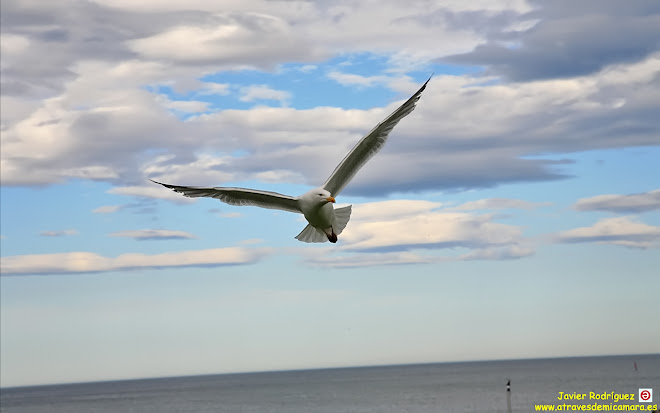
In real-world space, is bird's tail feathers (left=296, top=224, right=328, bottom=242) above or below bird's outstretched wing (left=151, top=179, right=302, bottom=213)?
below

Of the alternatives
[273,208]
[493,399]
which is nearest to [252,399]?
[493,399]

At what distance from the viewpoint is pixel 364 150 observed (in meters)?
16.8

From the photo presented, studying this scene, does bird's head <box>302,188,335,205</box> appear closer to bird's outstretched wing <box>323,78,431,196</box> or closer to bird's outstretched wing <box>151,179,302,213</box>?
bird's outstretched wing <box>151,179,302,213</box>

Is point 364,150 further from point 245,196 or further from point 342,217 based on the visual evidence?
point 245,196

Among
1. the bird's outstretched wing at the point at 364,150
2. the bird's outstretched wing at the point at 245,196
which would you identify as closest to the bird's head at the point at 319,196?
the bird's outstretched wing at the point at 245,196

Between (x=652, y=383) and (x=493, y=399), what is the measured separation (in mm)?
34217

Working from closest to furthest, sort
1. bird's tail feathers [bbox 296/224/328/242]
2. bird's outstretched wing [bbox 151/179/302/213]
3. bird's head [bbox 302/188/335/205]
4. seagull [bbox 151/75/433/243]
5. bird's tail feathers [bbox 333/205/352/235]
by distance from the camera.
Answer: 1. bird's head [bbox 302/188/335/205]
2. seagull [bbox 151/75/433/243]
3. bird's outstretched wing [bbox 151/179/302/213]
4. bird's tail feathers [bbox 333/205/352/235]
5. bird's tail feathers [bbox 296/224/328/242]

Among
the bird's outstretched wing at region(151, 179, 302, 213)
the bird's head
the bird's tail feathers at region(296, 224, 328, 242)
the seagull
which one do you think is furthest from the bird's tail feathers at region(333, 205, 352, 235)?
the bird's head

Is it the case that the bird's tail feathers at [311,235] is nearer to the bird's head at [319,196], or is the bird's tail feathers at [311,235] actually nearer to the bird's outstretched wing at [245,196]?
the bird's outstretched wing at [245,196]

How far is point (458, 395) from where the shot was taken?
119 meters

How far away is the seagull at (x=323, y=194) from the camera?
15953mm

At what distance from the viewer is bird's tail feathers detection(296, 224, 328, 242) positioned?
17266 millimetres

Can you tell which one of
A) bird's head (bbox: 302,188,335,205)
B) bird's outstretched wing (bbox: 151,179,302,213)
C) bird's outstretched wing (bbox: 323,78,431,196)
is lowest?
bird's head (bbox: 302,188,335,205)

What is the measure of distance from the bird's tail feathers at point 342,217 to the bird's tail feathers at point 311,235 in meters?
0.38
